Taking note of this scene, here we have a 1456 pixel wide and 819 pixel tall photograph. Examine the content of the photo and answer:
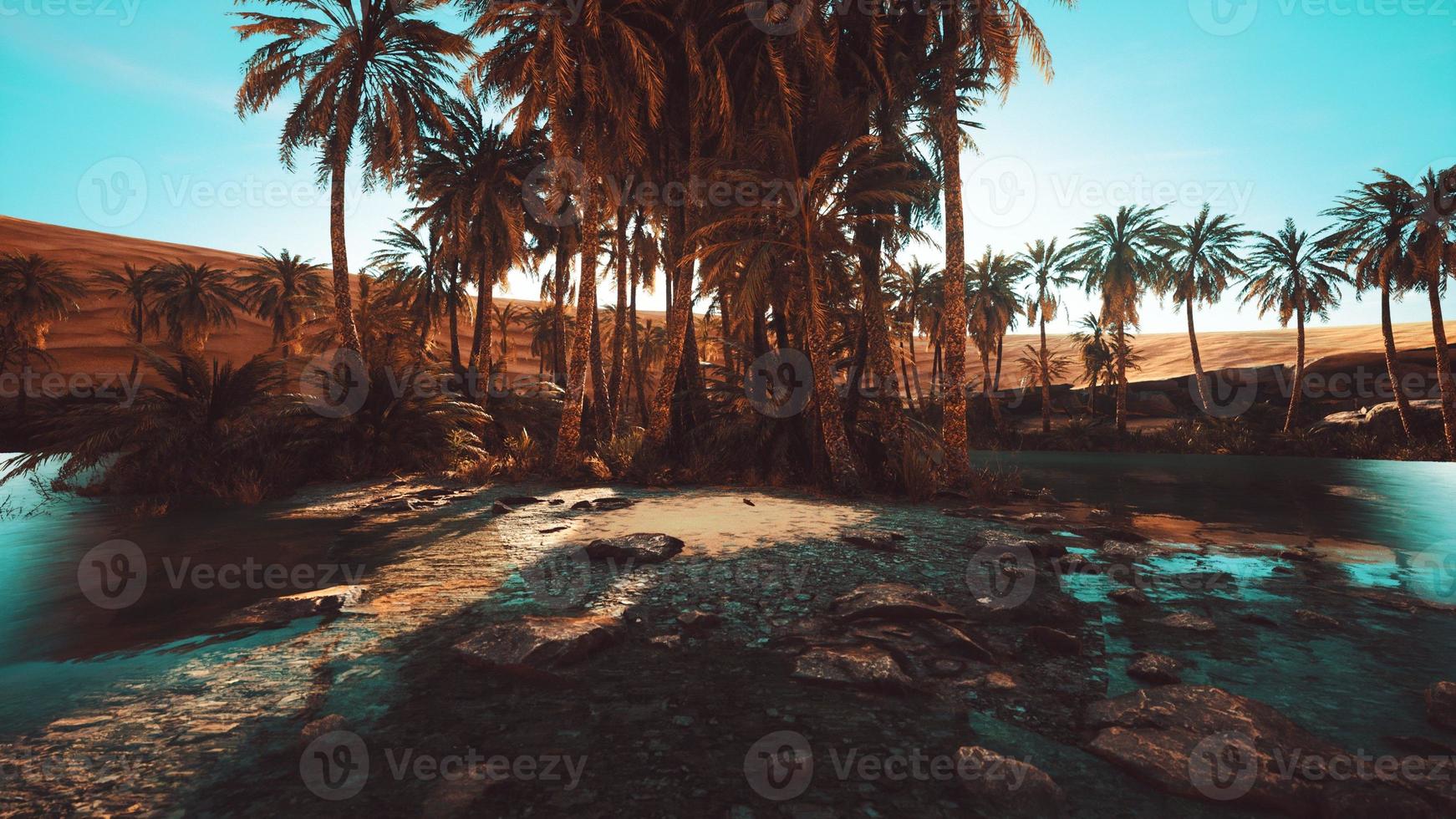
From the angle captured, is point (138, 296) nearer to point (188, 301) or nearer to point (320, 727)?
point (188, 301)

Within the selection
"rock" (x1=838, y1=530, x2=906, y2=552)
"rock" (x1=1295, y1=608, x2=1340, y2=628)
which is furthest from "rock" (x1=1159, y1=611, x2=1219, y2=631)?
"rock" (x1=838, y1=530, x2=906, y2=552)

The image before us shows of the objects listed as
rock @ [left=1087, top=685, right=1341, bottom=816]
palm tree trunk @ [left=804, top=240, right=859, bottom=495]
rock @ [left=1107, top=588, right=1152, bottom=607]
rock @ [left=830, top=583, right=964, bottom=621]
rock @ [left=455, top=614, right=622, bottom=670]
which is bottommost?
rock @ [left=1107, top=588, right=1152, bottom=607]

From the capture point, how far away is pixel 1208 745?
2.88 meters

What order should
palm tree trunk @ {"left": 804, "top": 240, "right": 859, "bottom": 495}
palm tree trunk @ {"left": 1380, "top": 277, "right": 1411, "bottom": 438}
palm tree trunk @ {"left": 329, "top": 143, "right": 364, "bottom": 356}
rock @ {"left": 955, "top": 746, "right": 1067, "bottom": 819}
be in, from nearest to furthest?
rock @ {"left": 955, "top": 746, "right": 1067, "bottom": 819}, palm tree trunk @ {"left": 804, "top": 240, "right": 859, "bottom": 495}, palm tree trunk @ {"left": 329, "top": 143, "right": 364, "bottom": 356}, palm tree trunk @ {"left": 1380, "top": 277, "right": 1411, "bottom": 438}

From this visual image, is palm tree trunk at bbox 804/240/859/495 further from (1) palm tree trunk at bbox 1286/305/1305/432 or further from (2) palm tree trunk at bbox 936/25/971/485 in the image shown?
(1) palm tree trunk at bbox 1286/305/1305/432

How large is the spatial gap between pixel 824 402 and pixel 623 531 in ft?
21.0

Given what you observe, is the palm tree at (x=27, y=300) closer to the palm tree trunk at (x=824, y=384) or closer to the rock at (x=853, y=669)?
the palm tree trunk at (x=824, y=384)

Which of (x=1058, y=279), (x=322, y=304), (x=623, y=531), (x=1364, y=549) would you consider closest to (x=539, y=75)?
(x=623, y=531)

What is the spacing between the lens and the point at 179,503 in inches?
423

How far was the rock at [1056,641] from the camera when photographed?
4.20 metres

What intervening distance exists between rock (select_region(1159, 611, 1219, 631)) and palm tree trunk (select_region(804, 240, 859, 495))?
7.59m

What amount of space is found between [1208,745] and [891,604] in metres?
2.08

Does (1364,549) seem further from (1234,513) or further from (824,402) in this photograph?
(824,402)

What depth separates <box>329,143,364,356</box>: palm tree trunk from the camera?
647 inches
